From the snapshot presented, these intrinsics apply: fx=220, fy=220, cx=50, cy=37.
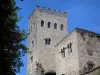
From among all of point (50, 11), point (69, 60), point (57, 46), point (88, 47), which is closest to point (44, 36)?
point (50, 11)

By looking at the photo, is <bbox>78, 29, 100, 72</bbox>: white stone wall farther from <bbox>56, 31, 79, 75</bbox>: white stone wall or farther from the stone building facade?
<bbox>56, 31, 79, 75</bbox>: white stone wall

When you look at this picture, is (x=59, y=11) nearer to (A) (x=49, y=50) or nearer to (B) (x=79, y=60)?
(A) (x=49, y=50)

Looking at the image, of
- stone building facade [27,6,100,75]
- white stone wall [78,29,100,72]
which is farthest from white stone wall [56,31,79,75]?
white stone wall [78,29,100,72]

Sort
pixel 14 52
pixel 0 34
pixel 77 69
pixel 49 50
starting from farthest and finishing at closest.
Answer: pixel 49 50 → pixel 77 69 → pixel 14 52 → pixel 0 34

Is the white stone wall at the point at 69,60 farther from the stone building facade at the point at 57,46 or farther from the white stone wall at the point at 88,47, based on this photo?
the white stone wall at the point at 88,47

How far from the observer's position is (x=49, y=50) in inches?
1535

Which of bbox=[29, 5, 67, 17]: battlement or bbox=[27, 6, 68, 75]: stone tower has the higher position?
bbox=[29, 5, 67, 17]: battlement

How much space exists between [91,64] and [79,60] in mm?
1744

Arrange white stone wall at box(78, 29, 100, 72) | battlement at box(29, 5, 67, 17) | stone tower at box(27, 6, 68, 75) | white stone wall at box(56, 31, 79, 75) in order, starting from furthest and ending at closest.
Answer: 1. battlement at box(29, 5, 67, 17)
2. stone tower at box(27, 6, 68, 75)
3. white stone wall at box(56, 31, 79, 75)
4. white stone wall at box(78, 29, 100, 72)

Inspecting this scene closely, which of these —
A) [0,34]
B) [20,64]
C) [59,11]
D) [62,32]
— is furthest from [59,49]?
[0,34]

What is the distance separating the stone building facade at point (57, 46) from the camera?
26.4 m

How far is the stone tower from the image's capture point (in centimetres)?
3828

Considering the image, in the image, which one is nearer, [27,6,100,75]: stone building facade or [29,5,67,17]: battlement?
[27,6,100,75]: stone building facade

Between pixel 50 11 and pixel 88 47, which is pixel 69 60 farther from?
pixel 50 11
